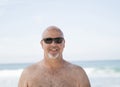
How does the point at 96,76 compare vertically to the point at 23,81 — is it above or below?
below

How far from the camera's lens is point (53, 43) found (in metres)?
3.33

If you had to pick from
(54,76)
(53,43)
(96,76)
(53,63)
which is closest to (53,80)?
(54,76)

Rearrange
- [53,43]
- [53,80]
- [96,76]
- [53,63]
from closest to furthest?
[53,43] → [53,63] → [53,80] → [96,76]

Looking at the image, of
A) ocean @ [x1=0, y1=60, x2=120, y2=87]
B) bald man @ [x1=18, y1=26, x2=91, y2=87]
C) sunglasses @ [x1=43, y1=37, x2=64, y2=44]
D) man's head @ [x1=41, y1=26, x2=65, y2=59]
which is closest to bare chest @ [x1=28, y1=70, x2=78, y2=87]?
bald man @ [x1=18, y1=26, x2=91, y2=87]

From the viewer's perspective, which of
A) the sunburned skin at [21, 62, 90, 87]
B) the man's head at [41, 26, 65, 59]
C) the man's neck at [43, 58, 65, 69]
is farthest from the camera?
the sunburned skin at [21, 62, 90, 87]

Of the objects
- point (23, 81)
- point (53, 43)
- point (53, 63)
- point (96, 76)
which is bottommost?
point (96, 76)

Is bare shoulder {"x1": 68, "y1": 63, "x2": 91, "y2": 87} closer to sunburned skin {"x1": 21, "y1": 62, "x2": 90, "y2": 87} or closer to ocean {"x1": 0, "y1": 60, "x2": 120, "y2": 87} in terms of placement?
sunburned skin {"x1": 21, "y1": 62, "x2": 90, "y2": 87}

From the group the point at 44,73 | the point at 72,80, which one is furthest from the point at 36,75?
the point at 72,80

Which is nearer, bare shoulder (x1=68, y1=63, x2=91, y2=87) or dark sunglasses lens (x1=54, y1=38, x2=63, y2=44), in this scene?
dark sunglasses lens (x1=54, y1=38, x2=63, y2=44)

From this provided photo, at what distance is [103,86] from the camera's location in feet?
42.2

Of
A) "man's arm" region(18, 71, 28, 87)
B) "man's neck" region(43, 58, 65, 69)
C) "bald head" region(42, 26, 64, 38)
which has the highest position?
"bald head" region(42, 26, 64, 38)

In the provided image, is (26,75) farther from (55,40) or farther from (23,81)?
(55,40)

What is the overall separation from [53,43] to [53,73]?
0.41 metres

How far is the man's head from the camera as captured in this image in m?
3.34
